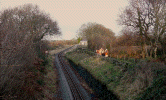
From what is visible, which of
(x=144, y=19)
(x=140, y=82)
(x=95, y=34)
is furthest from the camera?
(x=95, y=34)

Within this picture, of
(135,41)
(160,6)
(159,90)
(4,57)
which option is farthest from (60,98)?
(160,6)

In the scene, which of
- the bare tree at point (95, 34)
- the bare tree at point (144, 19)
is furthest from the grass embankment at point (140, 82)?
the bare tree at point (95, 34)

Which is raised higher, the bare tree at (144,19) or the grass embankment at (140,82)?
the bare tree at (144,19)

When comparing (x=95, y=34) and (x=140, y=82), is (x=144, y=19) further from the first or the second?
(x=95, y=34)

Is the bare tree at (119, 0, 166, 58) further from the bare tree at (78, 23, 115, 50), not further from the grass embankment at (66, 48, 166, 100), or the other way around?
the bare tree at (78, 23, 115, 50)

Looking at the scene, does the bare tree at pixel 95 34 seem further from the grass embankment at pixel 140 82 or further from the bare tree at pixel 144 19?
the grass embankment at pixel 140 82

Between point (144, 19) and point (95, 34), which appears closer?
point (144, 19)

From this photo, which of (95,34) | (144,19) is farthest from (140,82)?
(95,34)

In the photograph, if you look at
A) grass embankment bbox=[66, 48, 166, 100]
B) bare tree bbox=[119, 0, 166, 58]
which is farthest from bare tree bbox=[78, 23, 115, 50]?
grass embankment bbox=[66, 48, 166, 100]

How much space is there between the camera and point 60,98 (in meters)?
11.7

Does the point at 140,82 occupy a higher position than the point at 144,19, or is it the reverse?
the point at 144,19

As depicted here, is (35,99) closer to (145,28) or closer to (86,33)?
(145,28)

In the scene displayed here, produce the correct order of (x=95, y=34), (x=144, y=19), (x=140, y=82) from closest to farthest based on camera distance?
(x=140, y=82), (x=144, y=19), (x=95, y=34)

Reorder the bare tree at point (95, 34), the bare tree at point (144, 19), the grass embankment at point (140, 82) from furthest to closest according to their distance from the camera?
the bare tree at point (95, 34) < the bare tree at point (144, 19) < the grass embankment at point (140, 82)
